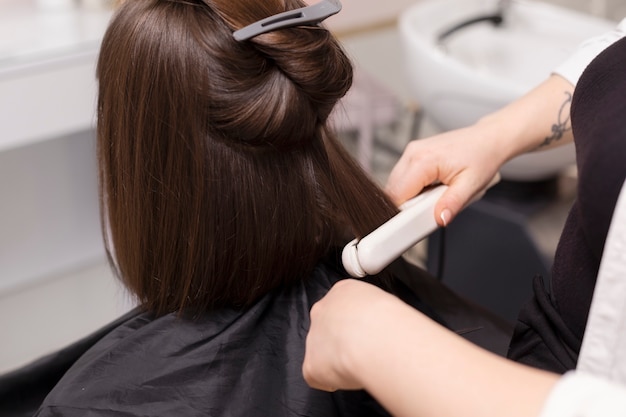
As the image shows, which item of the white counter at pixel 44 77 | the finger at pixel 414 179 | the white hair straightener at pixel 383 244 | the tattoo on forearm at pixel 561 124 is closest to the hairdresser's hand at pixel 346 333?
the white hair straightener at pixel 383 244

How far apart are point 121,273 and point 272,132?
365mm

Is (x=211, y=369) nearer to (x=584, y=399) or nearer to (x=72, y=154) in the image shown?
(x=584, y=399)

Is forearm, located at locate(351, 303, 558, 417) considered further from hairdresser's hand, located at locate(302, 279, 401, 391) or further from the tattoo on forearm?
the tattoo on forearm

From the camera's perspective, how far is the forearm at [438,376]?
0.60 metres

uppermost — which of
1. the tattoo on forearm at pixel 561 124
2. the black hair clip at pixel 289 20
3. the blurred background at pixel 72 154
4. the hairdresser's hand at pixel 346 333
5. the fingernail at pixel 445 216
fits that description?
the black hair clip at pixel 289 20

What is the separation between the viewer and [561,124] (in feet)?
4.00

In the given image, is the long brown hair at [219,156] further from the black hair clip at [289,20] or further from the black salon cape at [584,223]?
the black salon cape at [584,223]

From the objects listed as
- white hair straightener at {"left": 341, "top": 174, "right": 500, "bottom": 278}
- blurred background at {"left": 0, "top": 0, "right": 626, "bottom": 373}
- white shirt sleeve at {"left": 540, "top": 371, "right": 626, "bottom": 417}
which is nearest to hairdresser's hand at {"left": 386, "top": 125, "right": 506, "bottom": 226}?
white hair straightener at {"left": 341, "top": 174, "right": 500, "bottom": 278}

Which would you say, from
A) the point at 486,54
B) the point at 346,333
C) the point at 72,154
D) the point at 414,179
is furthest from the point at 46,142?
the point at 346,333

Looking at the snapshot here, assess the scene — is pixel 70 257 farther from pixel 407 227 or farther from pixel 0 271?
pixel 407 227

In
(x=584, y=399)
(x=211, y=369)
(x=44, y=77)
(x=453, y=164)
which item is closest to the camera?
(x=584, y=399)

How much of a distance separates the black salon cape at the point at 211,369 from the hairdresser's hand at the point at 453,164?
17cm

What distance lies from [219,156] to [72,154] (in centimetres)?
165

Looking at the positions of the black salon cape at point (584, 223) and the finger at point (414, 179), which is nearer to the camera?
the black salon cape at point (584, 223)
